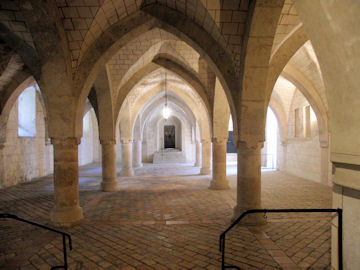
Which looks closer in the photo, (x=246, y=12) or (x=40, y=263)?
(x=40, y=263)

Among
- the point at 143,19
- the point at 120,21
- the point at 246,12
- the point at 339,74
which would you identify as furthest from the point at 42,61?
the point at 339,74

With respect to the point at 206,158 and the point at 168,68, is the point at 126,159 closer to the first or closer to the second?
the point at 206,158

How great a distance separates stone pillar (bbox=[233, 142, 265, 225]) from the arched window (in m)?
12.2

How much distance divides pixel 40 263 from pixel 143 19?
5.56 meters

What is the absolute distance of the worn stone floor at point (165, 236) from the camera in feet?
13.3

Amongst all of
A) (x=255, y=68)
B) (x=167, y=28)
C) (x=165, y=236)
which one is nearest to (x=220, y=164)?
(x=165, y=236)

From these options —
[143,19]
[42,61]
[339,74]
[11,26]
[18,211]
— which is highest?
[143,19]

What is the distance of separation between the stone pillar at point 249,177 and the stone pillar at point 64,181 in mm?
3955

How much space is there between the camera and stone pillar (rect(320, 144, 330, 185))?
38.2ft

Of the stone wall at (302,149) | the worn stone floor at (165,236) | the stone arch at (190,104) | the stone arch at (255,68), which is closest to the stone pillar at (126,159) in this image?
the stone arch at (190,104)

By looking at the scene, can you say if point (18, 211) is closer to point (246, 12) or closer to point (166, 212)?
point (166, 212)

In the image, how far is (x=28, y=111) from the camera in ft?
44.9

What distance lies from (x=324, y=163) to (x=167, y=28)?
978cm

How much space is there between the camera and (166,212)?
6914mm
